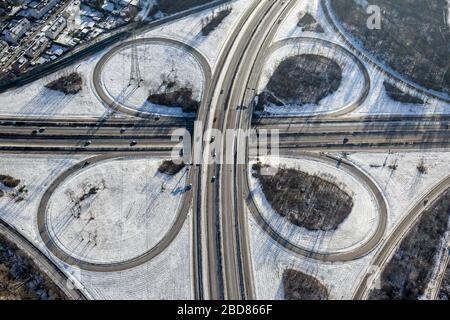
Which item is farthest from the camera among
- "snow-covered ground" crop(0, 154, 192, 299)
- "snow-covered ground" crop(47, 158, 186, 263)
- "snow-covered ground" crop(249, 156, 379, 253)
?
"snow-covered ground" crop(249, 156, 379, 253)

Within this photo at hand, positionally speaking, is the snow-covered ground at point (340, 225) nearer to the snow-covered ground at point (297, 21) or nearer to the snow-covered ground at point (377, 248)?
the snow-covered ground at point (377, 248)

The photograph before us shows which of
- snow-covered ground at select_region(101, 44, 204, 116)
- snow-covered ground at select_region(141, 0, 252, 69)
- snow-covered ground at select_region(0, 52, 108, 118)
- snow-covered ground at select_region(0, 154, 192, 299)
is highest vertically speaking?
snow-covered ground at select_region(141, 0, 252, 69)

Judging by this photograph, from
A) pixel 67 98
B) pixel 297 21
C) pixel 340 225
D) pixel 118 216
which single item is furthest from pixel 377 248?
pixel 67 98

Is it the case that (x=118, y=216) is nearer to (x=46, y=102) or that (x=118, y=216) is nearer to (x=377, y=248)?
(x=46, y=102)

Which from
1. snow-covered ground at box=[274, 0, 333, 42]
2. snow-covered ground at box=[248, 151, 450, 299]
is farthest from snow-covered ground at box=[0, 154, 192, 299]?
snow-covered ground at box=[274, 0, 333, 42]

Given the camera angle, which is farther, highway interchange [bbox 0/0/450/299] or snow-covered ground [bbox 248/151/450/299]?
highway interchange [bbox 0/0/450/299]

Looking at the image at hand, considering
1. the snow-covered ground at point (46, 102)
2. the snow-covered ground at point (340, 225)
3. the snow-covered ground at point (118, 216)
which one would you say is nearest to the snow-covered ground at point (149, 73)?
the snow-covered ground at point (46, 102)

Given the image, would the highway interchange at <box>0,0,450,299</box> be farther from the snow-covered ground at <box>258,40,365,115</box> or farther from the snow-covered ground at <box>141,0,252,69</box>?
the snow-covered ground at <box>141,0,252,69</box>

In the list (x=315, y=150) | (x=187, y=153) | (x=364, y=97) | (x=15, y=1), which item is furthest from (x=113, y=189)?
(x=15, y=1)
